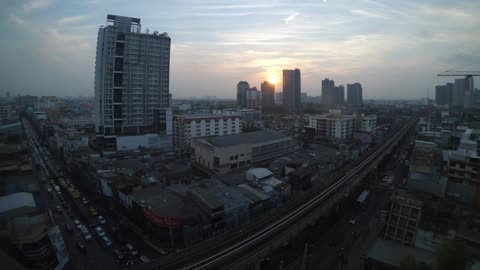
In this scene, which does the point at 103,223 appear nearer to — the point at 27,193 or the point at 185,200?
the point at 27,193

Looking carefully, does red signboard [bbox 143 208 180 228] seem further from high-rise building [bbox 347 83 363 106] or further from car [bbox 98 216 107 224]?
high-rise building [bbox 347 83 363 106]

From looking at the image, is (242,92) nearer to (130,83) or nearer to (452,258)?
(130,83)

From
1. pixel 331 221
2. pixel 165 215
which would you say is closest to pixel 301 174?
pixel 331 221

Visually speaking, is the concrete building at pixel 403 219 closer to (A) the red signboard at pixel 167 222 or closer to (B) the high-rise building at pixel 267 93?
(A) the red signboard at pixel 167 222

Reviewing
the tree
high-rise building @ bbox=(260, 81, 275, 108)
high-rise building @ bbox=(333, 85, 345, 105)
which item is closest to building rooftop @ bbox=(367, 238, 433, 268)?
the tree

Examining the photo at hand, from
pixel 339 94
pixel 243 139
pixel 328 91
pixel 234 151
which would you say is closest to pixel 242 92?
pixel 328 91
